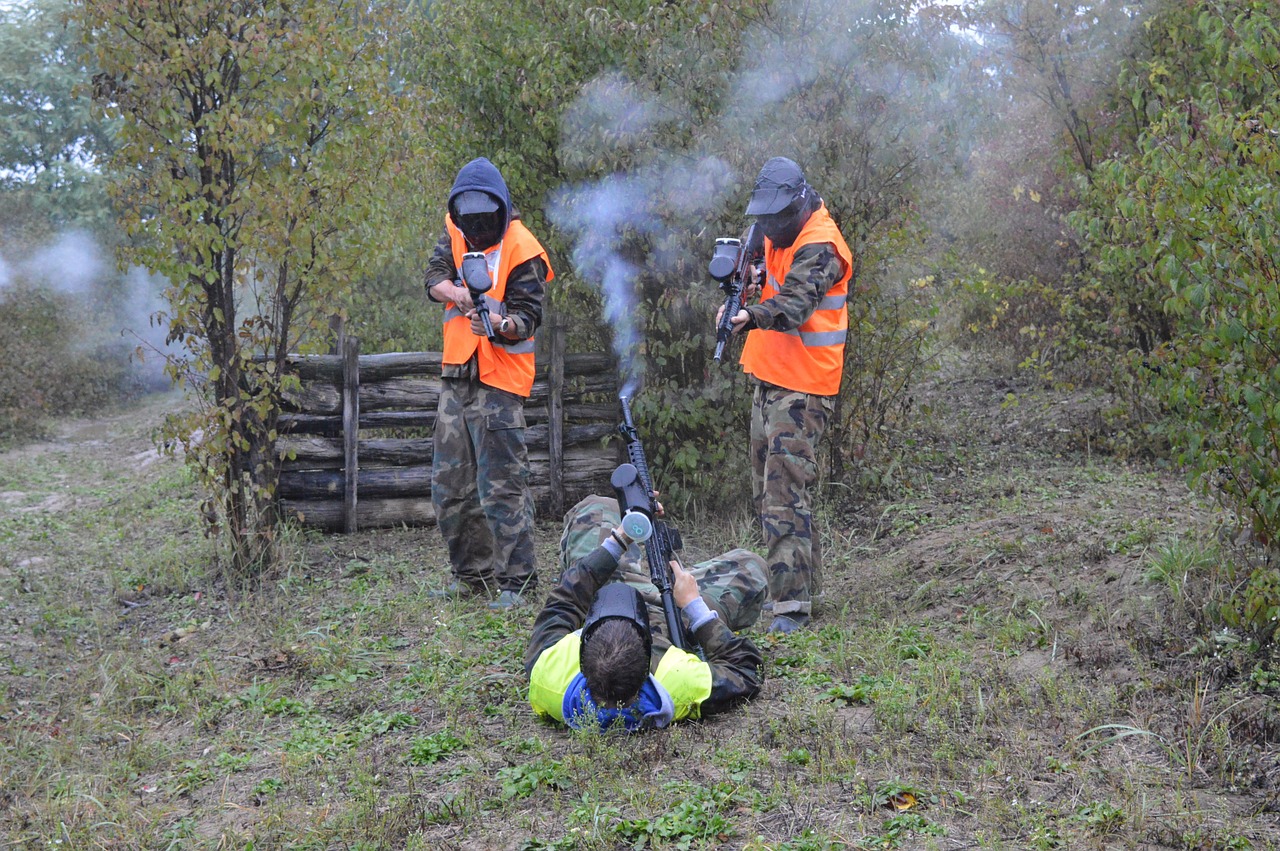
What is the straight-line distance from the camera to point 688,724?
4.10 metres

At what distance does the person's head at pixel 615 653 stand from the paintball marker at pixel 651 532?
0.48 metres

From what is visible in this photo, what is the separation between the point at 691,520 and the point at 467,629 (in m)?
2.55

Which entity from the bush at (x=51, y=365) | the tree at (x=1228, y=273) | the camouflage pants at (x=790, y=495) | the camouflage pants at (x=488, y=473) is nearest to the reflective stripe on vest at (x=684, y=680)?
the camouflage pants at (x=790, y=495)

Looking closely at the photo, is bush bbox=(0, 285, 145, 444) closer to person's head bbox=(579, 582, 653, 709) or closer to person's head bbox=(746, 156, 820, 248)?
person's head bbox=(746, 156, 820, 248)

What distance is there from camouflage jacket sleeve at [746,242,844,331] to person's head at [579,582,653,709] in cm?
184

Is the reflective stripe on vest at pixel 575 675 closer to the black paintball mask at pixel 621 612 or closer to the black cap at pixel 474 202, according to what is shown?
the black paintball mask at pixel 621 612

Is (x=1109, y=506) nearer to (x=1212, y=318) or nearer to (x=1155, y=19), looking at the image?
(x=1212, y=318)

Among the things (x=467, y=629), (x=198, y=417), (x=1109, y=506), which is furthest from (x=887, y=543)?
(x=198, y=417)

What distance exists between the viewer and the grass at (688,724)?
3.36 m

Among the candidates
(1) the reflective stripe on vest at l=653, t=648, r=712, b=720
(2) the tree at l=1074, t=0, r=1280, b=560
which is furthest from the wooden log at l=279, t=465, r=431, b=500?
(2) the tree at l=1074, t=0, r=1280, b=560

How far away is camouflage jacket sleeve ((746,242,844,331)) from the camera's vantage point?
17.3ft

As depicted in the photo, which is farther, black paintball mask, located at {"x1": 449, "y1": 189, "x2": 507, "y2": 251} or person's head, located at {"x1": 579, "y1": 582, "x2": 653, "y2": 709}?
black paintball mask, located at {"x1": 449, "y1": 189, "x2": 507, "y2": 251}

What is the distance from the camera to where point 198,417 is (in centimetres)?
636

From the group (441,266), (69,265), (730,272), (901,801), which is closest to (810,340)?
(730,272)
